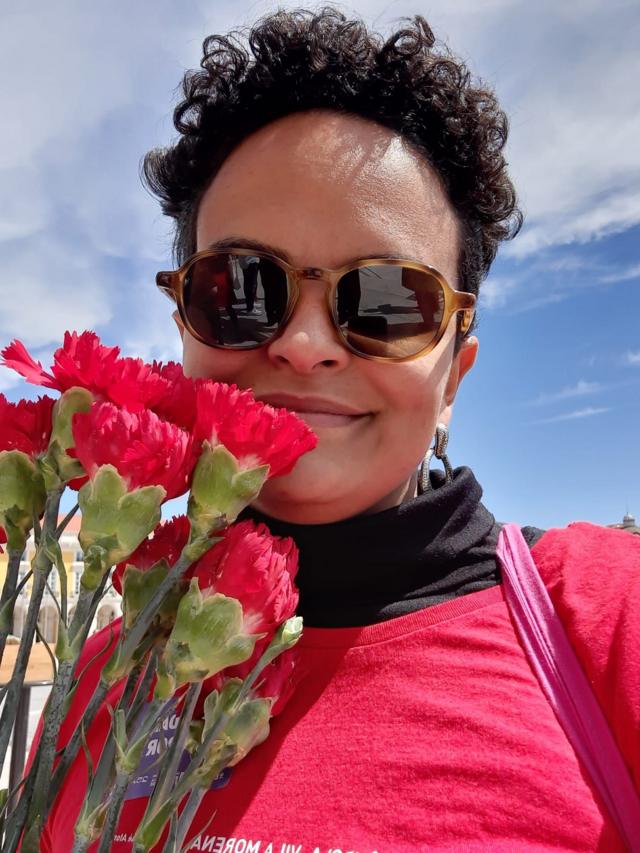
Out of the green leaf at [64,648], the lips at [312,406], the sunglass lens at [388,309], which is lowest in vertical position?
the green leaf at [64,648]

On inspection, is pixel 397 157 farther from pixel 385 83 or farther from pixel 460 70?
pixel 460 70

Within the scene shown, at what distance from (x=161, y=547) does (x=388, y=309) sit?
424mm

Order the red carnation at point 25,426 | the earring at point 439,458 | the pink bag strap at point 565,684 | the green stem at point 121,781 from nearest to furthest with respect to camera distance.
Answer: the green stem at point 121,781 < the red carnation at point 25,426 < the pink bag strap at point 565,684 < the earring at point 439,458

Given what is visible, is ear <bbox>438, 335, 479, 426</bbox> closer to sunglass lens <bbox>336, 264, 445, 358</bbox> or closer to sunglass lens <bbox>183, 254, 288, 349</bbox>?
sunglass lens <bbox>336, 264, 445, 358</bbox>

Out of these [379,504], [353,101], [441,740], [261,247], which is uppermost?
[353,101]

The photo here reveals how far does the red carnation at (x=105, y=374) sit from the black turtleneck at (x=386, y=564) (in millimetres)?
394

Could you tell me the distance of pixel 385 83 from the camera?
3.27ft

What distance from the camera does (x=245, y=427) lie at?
546mm

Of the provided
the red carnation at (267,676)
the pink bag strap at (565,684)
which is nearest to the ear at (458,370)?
the pink bag strap at (565,684)

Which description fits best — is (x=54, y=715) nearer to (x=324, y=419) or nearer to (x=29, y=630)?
(x=29, y=630)

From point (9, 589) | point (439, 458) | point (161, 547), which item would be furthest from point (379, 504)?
point (9, 589)

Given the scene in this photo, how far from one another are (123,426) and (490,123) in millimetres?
853

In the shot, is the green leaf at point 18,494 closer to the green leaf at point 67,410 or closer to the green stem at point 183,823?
the green leaf at point 67,410

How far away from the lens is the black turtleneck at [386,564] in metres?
0.89
